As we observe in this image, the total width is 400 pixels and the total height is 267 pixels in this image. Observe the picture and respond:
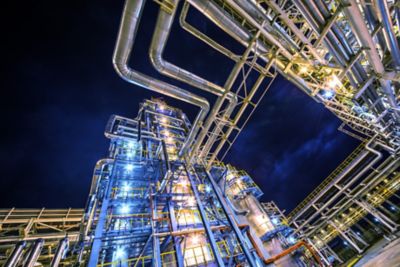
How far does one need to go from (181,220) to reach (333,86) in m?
13.5

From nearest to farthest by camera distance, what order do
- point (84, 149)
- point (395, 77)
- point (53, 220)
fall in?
point (395, 77) < point (53, 220) < point (84, 149)

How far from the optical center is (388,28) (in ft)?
16.5

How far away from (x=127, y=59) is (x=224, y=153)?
7.88 metres

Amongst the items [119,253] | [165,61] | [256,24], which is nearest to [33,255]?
[119,253]

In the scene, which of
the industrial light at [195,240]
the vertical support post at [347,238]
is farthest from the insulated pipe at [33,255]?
the vertical support post at [347,238]

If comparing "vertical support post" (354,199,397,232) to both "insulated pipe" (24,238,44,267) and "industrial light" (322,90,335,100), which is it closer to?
"industrial light" (322,90,335,100)

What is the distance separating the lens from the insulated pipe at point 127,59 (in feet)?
17.3

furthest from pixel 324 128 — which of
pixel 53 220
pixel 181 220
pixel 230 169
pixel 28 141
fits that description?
pixel 28 141

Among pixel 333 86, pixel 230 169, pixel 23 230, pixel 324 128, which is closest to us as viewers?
pixel 333 86

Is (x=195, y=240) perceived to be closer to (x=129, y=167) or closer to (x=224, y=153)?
(x=224, y=153)

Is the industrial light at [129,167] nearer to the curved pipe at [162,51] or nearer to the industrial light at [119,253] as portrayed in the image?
the industrial light at [119,253]

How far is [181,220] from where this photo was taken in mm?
10680

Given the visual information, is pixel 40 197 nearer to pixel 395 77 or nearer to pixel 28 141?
pixel 28 141

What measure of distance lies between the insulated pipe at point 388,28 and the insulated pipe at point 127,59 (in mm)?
7542
